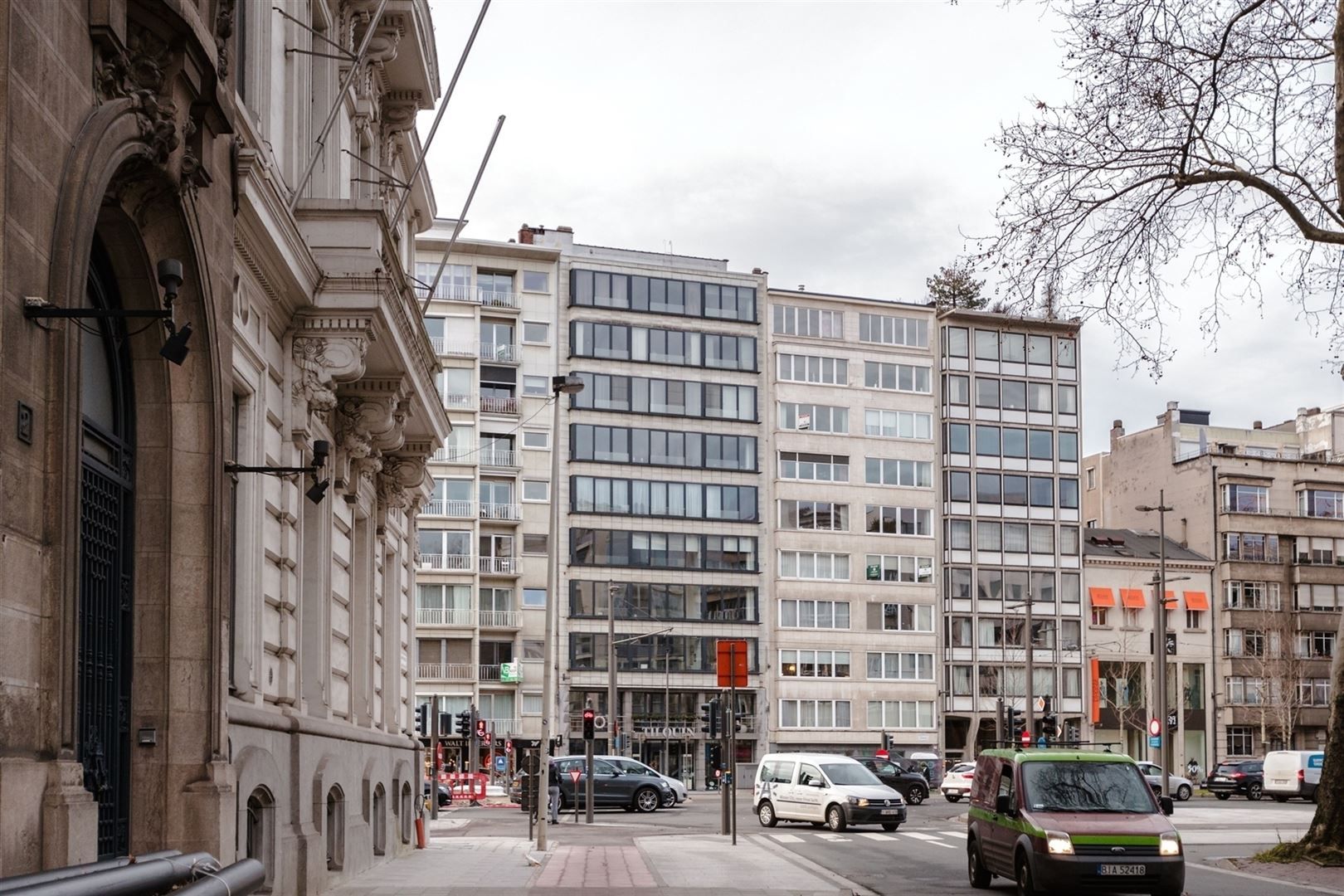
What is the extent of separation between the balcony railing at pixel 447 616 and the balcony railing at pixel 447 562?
1.97 metres

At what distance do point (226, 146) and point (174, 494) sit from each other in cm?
275

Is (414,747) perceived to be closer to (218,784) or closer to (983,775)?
(983,775)

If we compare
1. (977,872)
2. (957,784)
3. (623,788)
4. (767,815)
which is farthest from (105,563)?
(957,784)

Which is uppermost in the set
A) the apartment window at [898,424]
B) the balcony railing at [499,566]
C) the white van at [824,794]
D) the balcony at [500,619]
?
the apartment window at [898,424]

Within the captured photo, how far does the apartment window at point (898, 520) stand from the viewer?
95188 mm

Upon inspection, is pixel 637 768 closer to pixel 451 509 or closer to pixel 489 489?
pixel 451 509

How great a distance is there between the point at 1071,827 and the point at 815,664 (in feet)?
242

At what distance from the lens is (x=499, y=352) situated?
9019cm

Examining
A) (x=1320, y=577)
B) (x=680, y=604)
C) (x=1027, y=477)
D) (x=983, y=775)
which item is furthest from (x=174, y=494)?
(x=1320, y=577)

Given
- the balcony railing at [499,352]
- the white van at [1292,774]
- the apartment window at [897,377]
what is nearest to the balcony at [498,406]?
the balcony railing at [499,352]

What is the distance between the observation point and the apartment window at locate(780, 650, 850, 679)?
302 feet

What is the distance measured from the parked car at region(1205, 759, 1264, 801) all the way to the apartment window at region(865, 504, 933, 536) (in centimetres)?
2829

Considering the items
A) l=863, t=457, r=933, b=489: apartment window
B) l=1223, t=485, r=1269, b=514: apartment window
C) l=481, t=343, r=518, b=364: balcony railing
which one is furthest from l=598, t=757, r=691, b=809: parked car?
l=1223, t=485, r=1269, b=514: apartment window

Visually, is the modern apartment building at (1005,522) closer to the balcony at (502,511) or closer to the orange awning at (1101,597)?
the orange awning at (1101,597)
